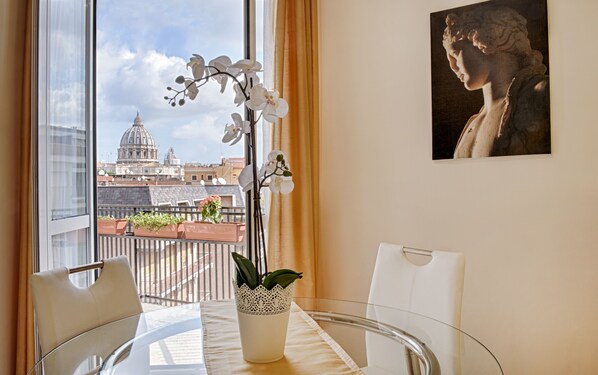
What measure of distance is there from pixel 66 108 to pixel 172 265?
71.9 inches

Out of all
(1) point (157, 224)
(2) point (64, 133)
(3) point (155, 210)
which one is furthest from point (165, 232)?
(2) point (64, 133)

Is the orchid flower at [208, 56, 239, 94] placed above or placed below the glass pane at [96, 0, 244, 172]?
below

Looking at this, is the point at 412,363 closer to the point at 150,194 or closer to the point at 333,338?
the point at 333,338

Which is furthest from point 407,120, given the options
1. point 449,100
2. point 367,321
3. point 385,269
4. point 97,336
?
point 97,336

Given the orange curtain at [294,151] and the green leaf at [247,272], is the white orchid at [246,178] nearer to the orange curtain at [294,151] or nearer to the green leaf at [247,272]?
the green leaf at [247,272]

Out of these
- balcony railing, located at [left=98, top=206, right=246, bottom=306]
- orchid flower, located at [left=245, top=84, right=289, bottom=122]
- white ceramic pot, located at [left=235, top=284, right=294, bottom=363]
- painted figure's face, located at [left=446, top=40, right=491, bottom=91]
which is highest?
painted figure's face, located at [left=446, top=40, right=491, bottom=91]

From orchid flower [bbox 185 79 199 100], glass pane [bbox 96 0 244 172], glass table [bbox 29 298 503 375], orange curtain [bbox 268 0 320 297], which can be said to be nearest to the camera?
orchid flower [bbox 185 79 199 100]

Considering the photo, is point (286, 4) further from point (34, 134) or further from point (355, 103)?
point (34, 134)

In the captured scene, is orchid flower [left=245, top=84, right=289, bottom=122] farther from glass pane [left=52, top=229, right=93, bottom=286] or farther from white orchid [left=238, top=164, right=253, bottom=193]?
glass pane [left=52, top=229, right=93, bottom=286]

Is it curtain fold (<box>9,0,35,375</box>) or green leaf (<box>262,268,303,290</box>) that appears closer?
green leaf (<box>262,268,303,290</box>)

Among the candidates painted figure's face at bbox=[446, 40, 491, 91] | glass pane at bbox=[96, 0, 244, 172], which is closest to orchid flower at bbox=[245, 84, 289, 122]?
painted figure's face at bbox=[446, 40, 491, 91]

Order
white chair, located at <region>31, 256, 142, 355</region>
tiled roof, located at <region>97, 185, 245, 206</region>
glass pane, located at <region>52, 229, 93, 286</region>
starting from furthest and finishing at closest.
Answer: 1. tiled roof, located at <region>97, 185, 245, 206</region>
2. glass pane, located at <region>52, 229, 93, 286</region>
3. white chair, located at <region>31, 256, 142, 355</region>

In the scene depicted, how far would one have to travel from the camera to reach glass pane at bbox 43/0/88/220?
222cm

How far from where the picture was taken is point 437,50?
2383mm
